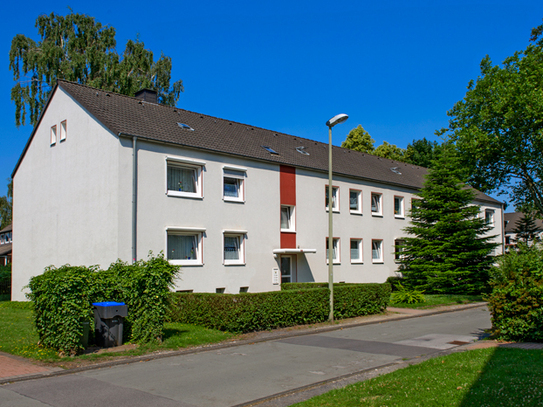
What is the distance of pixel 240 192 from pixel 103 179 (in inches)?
238

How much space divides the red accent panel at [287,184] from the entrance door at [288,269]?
274 cm

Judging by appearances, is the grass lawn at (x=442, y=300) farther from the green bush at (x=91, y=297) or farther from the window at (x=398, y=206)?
the green bush at (x=91, y=297)

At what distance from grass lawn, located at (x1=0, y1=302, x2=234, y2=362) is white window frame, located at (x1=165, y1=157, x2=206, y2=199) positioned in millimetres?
6170

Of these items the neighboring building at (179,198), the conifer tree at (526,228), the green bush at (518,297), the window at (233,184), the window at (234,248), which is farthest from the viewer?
the conifer tree at (526,228)

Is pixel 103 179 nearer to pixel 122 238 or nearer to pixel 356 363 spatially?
pixel 122 238

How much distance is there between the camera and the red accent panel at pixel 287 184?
2370cm

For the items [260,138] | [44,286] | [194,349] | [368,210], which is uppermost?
[260,138]

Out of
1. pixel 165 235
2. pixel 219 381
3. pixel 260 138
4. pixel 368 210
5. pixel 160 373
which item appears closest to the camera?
pixel 219 381

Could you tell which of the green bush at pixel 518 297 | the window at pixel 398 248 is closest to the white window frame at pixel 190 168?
the green bush at pixel 518 297

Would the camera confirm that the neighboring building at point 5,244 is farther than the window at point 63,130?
Yes

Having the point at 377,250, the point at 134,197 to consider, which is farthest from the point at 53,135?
the point at 377,250

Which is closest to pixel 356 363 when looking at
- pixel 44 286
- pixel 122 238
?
pixel 44 286

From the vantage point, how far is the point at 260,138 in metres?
26.1

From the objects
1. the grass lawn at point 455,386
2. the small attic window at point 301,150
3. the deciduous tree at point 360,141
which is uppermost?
the deciduous tree at point 360,141
